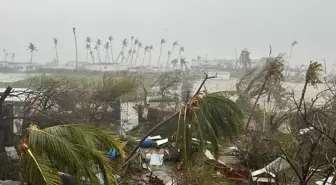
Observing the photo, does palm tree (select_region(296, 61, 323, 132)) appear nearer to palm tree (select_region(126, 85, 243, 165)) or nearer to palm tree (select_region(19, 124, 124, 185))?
palm tree (select_region(126, 85, 243, 165))

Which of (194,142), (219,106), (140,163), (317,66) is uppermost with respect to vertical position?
(317,66)

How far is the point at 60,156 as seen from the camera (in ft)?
13.9

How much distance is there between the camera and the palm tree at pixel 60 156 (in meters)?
3.99

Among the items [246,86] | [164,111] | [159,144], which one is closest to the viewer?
[159,144]

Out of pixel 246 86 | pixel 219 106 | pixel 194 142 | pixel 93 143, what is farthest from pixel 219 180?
pixel 246 86

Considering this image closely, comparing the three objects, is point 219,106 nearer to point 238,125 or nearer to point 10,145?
point 238,125

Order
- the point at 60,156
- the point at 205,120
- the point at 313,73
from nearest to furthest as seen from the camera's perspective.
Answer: the point at 60,156, the point at 205,120, the point at 313,73

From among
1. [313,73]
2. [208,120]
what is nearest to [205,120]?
[208,120]

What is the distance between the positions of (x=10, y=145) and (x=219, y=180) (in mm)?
6758

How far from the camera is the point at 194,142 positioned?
9.41 metres

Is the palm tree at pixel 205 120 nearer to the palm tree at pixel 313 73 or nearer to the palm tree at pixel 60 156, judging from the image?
the palm tree at pixel 60 156

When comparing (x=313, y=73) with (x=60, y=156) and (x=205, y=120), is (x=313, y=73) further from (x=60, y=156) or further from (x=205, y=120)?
(x=60, y=156)

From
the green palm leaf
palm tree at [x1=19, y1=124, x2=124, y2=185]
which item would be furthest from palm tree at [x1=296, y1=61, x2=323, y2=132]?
palm tree at [x1=19, y1=124, x2=124, y2=185]

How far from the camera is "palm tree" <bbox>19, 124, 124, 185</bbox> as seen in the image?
3.99m
